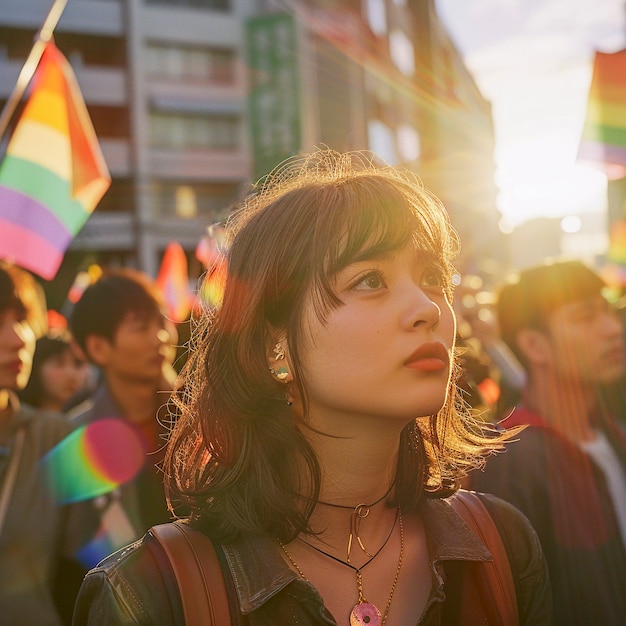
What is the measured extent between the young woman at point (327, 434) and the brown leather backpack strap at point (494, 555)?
31mm

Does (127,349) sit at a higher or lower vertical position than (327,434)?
higher

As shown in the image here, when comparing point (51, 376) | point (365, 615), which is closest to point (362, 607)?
point (365, 615)

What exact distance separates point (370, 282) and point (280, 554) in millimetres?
569

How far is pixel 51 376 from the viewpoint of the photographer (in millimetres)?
5289

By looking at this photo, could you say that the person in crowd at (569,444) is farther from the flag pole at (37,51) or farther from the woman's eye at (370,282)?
the flag pole at (37,51)

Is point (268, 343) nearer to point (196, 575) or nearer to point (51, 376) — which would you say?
point (196, 575)

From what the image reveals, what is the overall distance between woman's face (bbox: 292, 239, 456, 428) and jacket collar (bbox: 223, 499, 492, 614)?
300mm

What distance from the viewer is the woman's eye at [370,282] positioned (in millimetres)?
1582

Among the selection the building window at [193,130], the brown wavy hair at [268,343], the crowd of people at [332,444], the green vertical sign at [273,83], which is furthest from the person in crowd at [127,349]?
the building window at [193,130]

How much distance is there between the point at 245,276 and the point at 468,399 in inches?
64.9

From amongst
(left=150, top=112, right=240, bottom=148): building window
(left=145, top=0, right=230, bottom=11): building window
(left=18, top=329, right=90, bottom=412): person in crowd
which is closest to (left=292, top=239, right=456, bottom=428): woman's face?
(left=18, top=329, right=90, bottom=412): person in crowd

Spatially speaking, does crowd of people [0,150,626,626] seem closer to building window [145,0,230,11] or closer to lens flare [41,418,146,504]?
lens flare [41,418,146,504]

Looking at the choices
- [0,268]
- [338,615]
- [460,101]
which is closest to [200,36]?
[460,101]

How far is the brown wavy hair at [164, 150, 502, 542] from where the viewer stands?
1.62 metres
